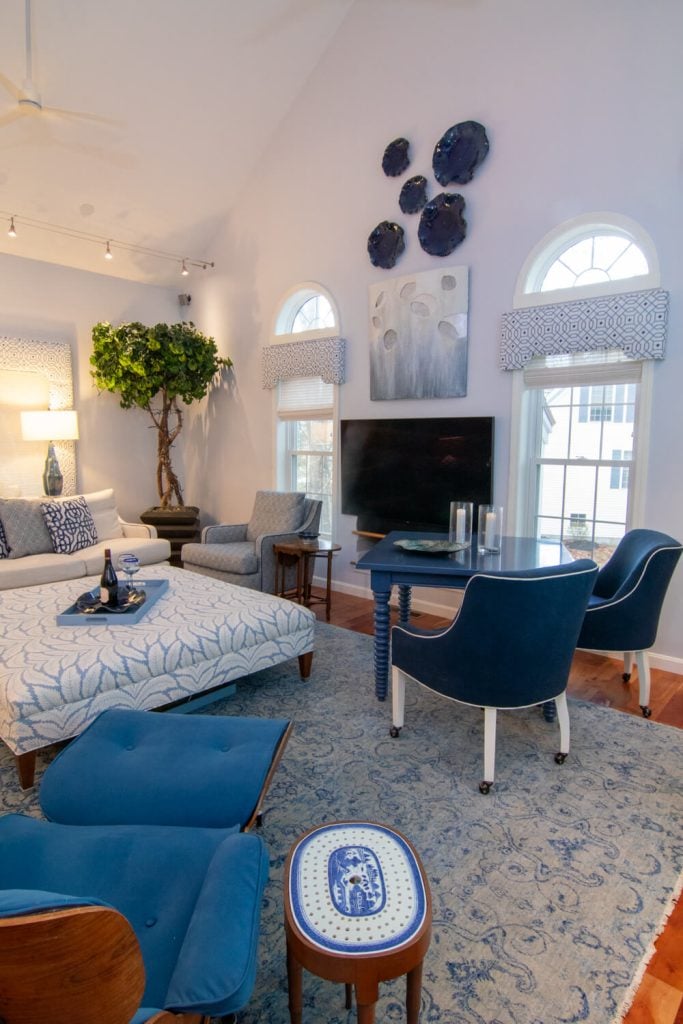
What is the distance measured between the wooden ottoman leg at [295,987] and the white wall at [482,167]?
301cm

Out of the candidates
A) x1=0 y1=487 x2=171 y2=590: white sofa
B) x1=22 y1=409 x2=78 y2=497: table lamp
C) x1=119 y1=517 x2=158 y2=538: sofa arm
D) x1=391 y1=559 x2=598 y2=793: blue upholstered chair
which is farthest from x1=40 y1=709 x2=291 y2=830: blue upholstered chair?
x1=22 y1=409 x2=78 y2=497: table lamp

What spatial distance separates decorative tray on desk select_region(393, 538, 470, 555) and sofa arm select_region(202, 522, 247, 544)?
2.19 m

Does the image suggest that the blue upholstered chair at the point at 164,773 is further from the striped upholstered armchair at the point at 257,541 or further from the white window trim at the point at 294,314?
the white window trim at the point at 294,314

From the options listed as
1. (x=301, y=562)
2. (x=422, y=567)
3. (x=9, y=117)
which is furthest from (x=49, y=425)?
(x=422, y=567)

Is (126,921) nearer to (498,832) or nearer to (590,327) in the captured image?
(498,832)

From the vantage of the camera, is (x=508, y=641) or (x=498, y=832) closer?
(x=498, y=832)

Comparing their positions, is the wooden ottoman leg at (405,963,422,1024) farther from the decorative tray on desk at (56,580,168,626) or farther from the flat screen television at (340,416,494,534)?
the flat screen television at (340,416,494,534)

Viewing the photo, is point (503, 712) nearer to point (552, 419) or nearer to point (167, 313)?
point (552, 419)

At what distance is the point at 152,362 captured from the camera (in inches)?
209

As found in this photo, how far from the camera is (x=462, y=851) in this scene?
1.89m

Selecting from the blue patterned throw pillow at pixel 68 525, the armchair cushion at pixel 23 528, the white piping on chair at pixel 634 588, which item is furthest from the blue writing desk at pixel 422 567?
the armchair cushion at pixel 23 528

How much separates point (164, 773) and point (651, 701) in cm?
256

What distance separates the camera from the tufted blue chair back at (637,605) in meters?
2.71

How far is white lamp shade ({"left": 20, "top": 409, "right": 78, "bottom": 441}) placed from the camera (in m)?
4.91
